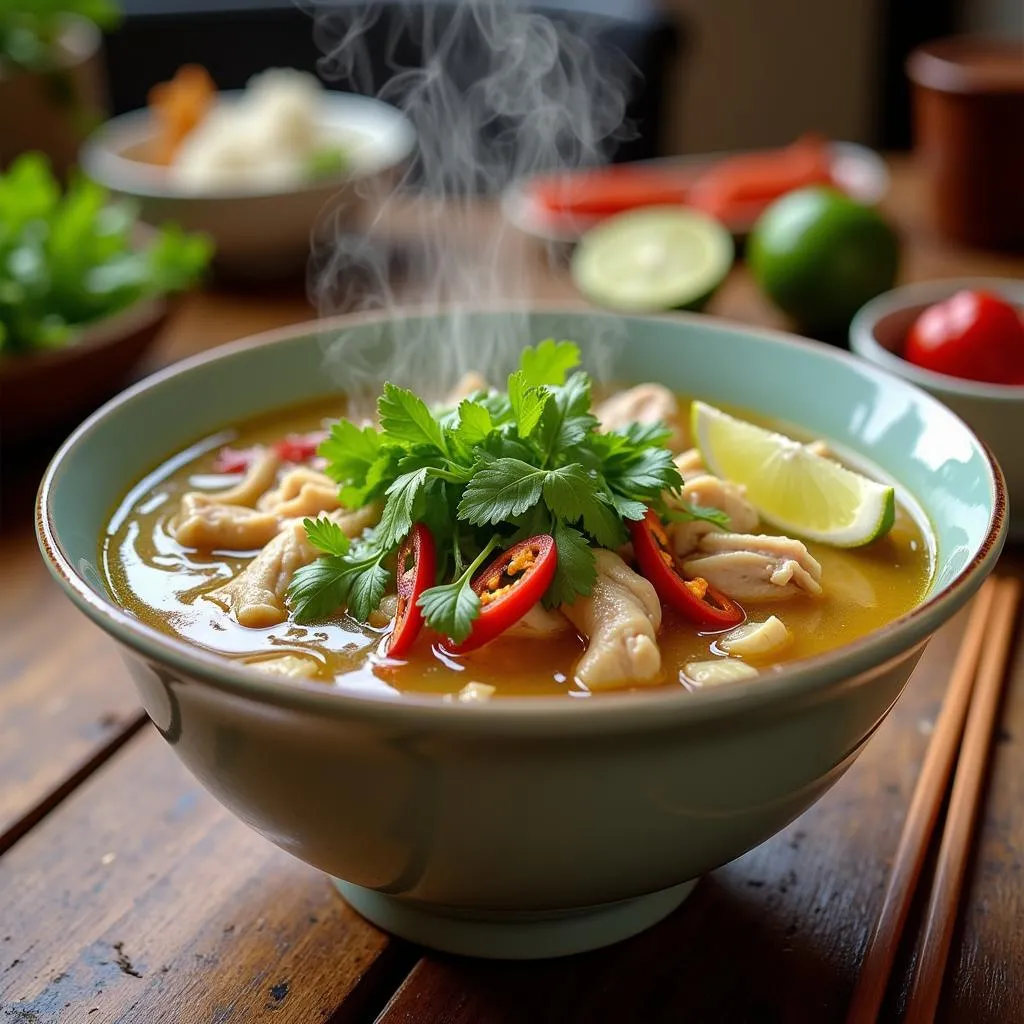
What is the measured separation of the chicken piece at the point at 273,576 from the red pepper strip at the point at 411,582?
137mm

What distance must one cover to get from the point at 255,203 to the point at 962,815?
2.36 m

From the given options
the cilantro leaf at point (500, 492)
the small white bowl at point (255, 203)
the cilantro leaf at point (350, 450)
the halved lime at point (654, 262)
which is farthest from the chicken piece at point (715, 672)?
the small white bowl at point (255, 203)

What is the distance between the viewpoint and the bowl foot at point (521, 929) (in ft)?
4.34

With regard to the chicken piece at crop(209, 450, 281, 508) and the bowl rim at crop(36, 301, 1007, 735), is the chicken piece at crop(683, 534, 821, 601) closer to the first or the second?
the bowl rim at crop(36, 301, 1007, 735)

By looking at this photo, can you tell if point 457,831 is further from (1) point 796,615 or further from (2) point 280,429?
(2) point 280,429

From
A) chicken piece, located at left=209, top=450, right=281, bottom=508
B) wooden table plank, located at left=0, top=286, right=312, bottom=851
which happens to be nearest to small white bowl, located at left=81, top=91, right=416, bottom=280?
wooden table plank, located at left=0, top=286, right=312, bottom=851

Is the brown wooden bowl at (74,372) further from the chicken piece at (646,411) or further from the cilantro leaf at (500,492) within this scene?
the cilantro leaf at (500,492)

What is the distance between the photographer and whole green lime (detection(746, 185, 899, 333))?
2926 mm

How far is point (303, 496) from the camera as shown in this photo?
5.39 feet

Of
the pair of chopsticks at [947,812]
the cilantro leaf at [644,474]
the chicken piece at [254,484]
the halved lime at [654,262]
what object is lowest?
the halved lime at [654,262]

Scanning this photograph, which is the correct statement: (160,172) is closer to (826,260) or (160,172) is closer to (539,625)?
(826,260)

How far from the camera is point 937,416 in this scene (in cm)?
163

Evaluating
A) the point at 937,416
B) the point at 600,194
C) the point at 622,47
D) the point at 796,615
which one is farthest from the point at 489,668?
the point at 622,47

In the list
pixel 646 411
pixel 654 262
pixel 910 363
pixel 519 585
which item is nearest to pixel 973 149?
pixel 654 262
